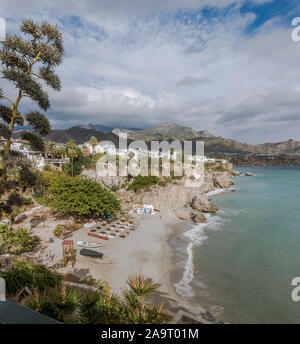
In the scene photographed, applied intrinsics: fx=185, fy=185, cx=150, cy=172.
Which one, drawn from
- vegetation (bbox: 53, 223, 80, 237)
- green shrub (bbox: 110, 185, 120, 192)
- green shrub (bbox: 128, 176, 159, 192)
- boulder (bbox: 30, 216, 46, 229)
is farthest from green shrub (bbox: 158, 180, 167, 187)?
boulder (bbox: 30, 216, 46, 229)

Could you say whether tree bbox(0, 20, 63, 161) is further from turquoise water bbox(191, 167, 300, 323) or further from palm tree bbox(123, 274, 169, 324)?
turquoise water bbox(191, 167, 300, 323)

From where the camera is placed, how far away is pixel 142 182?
1427 inches

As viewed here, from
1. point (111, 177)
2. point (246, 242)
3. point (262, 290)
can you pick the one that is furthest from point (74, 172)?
point (262, 290)

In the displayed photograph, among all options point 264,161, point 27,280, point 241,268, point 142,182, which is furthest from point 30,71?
point 264,161

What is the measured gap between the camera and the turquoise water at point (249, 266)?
11.0m

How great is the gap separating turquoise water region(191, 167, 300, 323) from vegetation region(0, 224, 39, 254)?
12.4 metres

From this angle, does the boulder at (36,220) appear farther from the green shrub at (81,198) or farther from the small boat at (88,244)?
the small boat at (88,244)

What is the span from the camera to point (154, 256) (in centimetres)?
1570

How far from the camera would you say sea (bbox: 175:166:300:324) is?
10844 millimetres

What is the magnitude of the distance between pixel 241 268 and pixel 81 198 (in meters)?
16.0

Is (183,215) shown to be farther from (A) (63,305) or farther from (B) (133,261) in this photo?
(A) (63,305)

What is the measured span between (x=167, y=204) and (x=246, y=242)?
13.7 meters
